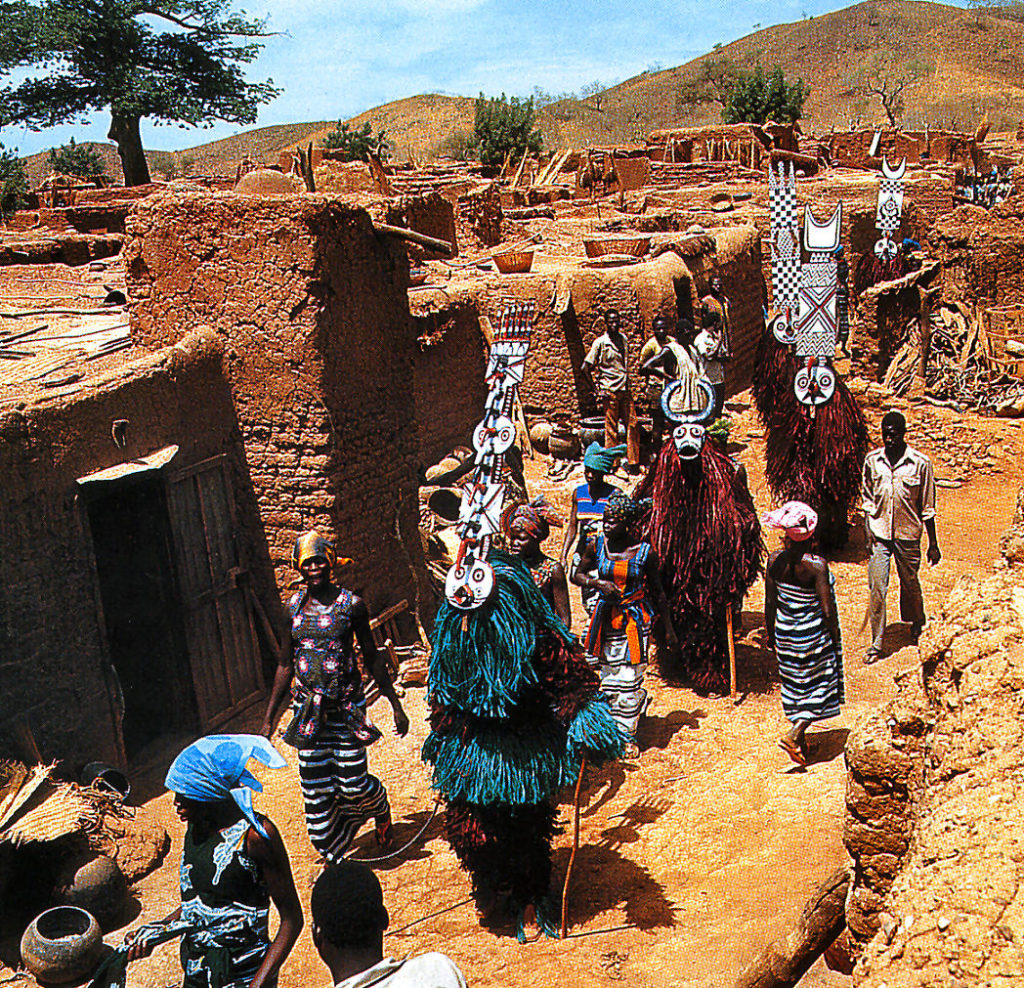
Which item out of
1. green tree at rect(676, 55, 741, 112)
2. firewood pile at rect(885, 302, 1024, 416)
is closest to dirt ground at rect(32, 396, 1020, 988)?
firewood pile at rect(885, 302, 1024, 416)

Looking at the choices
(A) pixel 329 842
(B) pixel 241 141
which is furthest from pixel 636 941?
(B) pixel 241 141

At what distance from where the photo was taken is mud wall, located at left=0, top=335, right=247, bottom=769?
621 centimetres

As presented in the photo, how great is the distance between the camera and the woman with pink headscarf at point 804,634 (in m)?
6.18

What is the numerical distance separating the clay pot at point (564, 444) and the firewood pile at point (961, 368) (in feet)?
12.5

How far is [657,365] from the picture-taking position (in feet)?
39.4

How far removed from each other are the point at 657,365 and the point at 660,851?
712 centimetres

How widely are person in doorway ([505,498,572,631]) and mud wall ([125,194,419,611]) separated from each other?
268cm

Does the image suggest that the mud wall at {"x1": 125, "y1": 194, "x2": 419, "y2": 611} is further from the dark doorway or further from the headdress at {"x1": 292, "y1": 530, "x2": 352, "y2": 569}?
the headdress at {"x1": 292, "y1": 530, "x2": 352, "y2": 569}

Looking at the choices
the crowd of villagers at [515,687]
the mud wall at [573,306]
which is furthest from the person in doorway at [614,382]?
the crowd of villagers at [515,687]

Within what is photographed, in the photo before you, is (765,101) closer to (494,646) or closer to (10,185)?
(10,185)

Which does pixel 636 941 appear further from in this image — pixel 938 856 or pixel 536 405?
pixel 536 405

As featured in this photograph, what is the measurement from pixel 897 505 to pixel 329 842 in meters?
4.42

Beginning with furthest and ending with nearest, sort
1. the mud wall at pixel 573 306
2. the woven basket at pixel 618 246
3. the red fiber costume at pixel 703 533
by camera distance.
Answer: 1. the woven basket at pixel 618 246
2. the mud wall at pixel 573 306
3. the red fiber costume at pixel 703 533

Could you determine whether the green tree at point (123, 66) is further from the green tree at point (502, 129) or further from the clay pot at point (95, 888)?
the clay pot at point (95, 888)
